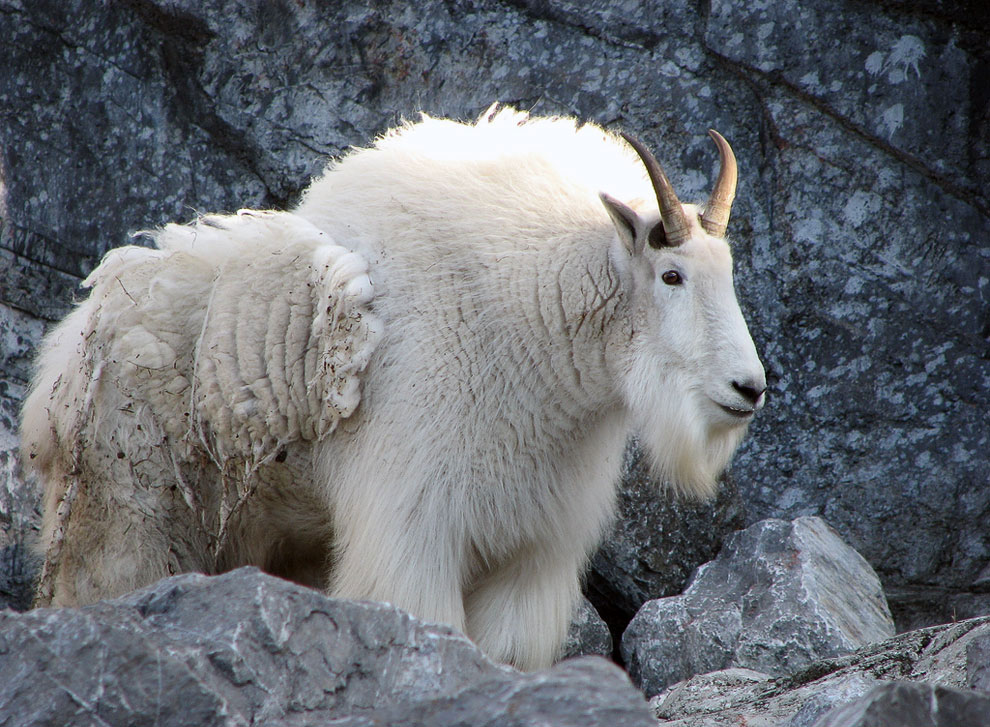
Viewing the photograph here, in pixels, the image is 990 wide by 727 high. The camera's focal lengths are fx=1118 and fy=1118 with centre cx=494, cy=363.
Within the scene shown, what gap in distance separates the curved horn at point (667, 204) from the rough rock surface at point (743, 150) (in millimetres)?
2028

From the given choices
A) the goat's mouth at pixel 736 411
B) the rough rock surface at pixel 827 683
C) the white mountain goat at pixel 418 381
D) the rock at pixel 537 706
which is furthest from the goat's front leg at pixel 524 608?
the rock at pixel 537 706

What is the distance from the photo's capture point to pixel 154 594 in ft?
8.67

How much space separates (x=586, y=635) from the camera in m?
5.20

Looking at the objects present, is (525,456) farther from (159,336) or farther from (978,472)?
(978,472)

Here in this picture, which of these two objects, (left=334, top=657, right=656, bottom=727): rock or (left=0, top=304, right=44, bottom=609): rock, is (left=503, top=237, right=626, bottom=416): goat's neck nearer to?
(left=334, top=657, right=656, bottom=727): rock

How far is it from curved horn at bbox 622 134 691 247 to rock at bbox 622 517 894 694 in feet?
5.66

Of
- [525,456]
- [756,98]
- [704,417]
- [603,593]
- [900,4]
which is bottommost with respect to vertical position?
[603,593]

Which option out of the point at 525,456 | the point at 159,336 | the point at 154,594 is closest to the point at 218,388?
the point at 159,336

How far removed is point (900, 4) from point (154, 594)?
16.3ft

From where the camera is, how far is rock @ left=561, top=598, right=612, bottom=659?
514 centimetres

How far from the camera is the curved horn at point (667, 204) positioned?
160 inches

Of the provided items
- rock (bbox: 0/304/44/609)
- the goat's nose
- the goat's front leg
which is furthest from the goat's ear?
rock (bbox: 0/304/44/609)

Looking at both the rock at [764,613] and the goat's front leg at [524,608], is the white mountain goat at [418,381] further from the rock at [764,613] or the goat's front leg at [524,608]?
the rock at [764,613]

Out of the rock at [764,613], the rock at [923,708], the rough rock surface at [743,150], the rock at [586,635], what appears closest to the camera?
the rock at [923,708]
